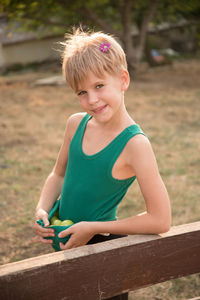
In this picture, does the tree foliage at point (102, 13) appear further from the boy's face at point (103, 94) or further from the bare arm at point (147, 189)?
the bare arm at point (147, 189)

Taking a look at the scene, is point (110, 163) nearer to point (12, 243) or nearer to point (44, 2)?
point (12, 243)

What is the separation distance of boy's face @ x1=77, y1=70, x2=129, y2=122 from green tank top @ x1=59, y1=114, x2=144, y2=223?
0.12 metres

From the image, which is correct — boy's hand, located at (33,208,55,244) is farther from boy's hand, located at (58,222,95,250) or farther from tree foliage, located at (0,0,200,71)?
tree foliage, located at (0,0,200,71)

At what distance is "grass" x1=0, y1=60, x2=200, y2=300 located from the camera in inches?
138

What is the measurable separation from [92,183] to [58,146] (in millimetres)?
4562

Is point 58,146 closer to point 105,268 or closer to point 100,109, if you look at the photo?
point 100,109

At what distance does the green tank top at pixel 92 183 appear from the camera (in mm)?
1701

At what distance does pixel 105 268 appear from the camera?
1.34 metres

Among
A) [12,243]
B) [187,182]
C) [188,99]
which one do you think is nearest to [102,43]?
[12,243]

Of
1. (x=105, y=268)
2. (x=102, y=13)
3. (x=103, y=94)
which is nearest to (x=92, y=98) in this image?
(x=103, y=94)

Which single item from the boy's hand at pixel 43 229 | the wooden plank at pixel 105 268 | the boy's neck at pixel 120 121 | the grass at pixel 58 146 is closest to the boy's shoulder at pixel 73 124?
the boy's neck at pixel 120 121

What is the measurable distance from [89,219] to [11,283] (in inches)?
27.7

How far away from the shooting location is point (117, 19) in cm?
1725

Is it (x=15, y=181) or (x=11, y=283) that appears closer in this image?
(x=11, y=283)
